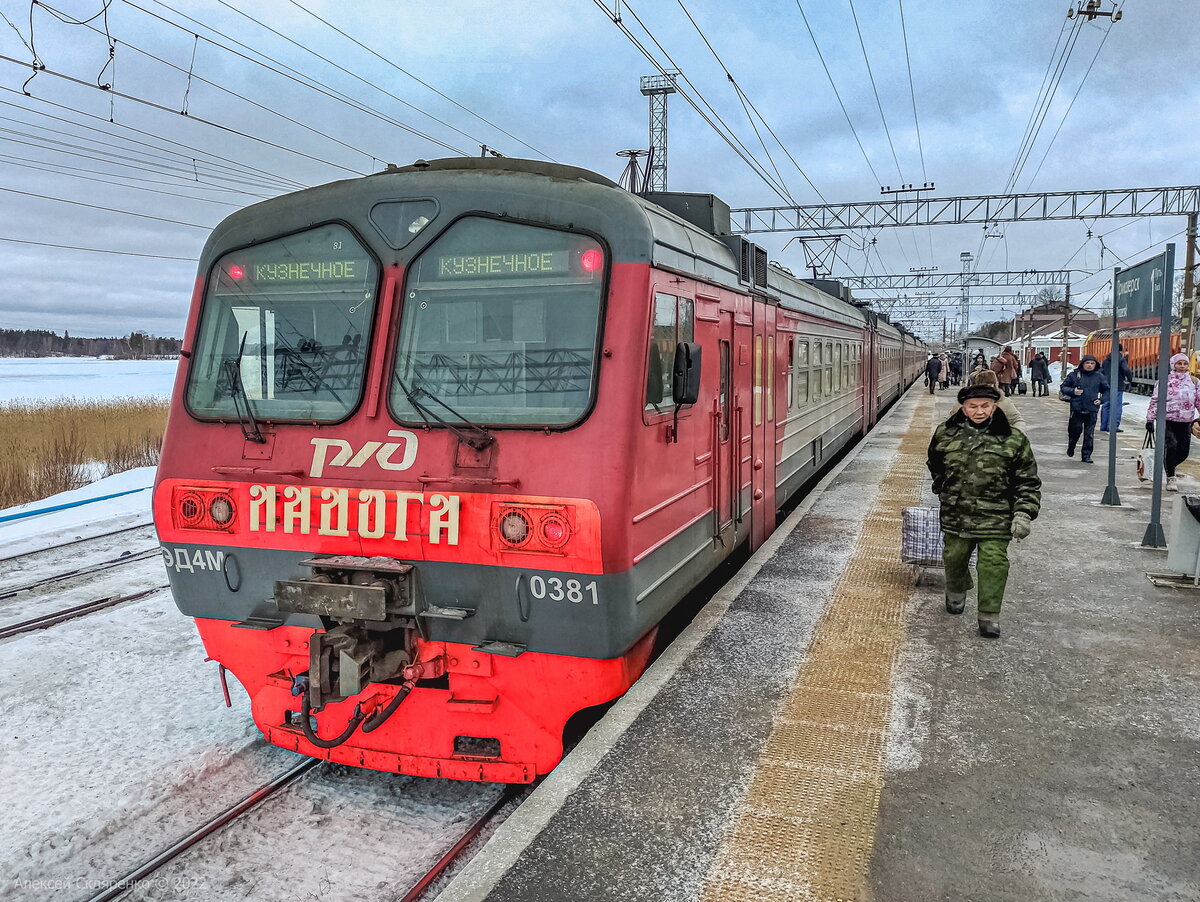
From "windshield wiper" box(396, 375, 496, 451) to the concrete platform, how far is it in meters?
1.47

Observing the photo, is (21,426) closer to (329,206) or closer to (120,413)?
(120,413)

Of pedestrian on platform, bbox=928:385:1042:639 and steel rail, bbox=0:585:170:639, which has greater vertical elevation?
pedestrian on platform, bbox=928:385:1042:639

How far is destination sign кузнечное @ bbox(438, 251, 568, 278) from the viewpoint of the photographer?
4.12m

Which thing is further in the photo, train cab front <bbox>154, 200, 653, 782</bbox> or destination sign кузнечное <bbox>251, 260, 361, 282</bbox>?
destination sign кузнечное <bbox>251, 260, 361, 282</bbox>

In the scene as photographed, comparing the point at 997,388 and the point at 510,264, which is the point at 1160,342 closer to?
the point at 997,388

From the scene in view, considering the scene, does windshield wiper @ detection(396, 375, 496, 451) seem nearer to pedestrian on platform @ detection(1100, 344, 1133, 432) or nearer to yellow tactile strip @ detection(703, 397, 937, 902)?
yellow tactile strip @ detection(703, 397, 937, 902)

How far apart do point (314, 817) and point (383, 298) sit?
258 centimetres

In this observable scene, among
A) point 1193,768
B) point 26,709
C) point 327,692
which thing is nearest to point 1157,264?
point 1193,768

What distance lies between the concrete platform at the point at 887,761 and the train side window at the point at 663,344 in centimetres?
155

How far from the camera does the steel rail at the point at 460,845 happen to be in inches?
143

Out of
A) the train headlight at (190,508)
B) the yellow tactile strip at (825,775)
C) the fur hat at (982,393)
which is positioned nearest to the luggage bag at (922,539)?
the yellow tactile strip at (825,775)

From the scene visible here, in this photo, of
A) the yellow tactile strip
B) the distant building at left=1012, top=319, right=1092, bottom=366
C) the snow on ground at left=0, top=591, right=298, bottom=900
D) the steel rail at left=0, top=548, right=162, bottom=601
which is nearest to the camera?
the yellow tactile strip

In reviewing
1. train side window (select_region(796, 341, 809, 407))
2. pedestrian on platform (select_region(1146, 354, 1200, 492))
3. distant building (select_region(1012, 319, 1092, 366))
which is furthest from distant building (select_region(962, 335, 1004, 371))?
train side window (select_region(796, 341, 809, 407))

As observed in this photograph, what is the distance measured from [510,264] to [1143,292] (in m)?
6.49
